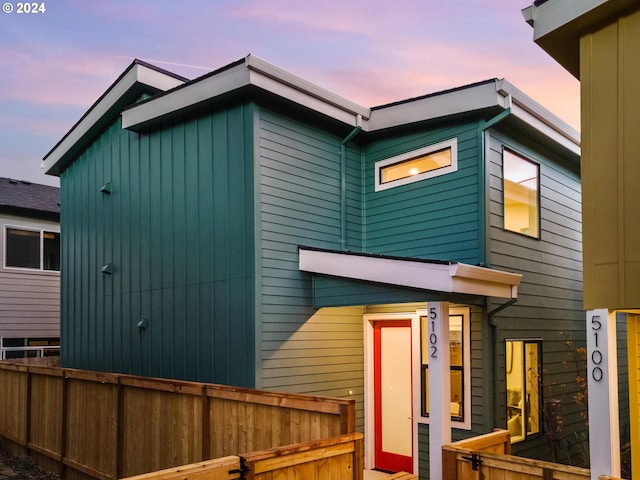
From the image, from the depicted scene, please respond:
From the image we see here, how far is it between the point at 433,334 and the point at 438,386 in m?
0.55

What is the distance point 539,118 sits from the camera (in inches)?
349

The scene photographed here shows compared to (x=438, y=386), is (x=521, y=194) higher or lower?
higher

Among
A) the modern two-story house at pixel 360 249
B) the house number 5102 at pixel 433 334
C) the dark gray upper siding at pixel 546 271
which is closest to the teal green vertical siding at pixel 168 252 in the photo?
the modern two-story house at pixel 360 249

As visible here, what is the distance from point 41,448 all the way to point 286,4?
10716 mm

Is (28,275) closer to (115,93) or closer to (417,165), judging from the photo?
(115,93)

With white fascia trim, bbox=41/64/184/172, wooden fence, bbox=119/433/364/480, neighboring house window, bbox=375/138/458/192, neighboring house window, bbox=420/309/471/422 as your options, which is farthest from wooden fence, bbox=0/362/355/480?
white fascia trim, bbox=41/64/184/172

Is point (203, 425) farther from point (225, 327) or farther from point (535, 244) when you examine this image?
point (535, 244)

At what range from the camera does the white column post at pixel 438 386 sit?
6.52m

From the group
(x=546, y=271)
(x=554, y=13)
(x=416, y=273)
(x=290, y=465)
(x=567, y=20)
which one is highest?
(x=554, y=13)

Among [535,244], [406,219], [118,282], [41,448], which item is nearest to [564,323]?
[535,244]

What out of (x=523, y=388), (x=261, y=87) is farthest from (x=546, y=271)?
(x=261, y=87)

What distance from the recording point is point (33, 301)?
16.7 m

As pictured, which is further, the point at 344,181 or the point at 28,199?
the point at 28,199

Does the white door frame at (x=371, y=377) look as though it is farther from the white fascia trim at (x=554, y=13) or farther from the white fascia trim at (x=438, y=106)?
the white fascia trim at (x=554, y=13)
